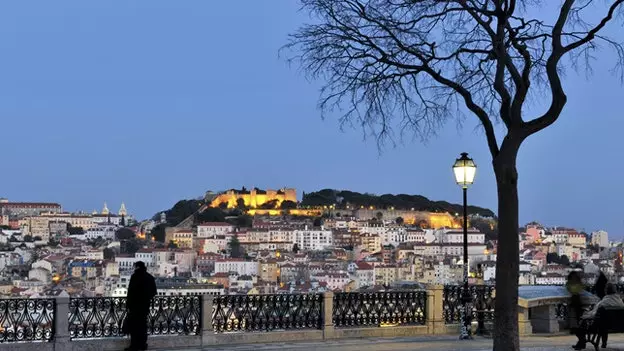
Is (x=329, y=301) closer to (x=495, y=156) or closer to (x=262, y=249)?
(x=495, y=156)

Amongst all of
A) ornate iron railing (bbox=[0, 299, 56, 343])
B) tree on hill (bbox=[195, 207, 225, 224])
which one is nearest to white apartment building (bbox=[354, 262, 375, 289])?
tree on hill (bbox=[195, 207, 225, 224])

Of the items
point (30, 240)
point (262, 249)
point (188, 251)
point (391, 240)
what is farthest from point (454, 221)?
point (30, 240)

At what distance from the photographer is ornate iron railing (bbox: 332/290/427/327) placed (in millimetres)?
17859

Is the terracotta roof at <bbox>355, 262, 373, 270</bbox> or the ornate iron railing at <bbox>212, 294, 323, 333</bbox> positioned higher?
the ornate iron railing at <bbox>212, 294, 323, 333</bbox>

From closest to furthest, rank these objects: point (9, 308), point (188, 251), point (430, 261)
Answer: point (9, 308)
point (430, 261)
point (188, 251)

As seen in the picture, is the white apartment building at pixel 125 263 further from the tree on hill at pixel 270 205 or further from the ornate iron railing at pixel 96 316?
the ornate iron railing at pixel 96 316

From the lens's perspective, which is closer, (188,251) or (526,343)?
(526,343)

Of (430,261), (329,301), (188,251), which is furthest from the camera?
(188,251)

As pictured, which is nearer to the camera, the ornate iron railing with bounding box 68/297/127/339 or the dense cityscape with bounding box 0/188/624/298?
the ornate iron railing with bounding box 68/297/127/339

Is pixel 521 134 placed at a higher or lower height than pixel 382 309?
higher

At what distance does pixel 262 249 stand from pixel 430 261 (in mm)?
36638

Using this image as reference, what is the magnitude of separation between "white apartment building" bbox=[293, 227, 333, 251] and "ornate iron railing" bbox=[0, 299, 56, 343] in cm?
14490

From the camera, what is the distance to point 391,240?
174 meters

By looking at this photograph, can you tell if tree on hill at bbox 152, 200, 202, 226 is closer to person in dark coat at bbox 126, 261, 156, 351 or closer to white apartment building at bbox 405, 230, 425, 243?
white apartment building at bbox 405, 230, 425, 243
